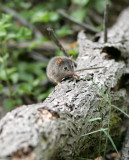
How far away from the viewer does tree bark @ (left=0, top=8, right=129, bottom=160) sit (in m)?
1.95

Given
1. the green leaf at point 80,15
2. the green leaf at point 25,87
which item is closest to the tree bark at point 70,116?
the green leaf at point 25,87

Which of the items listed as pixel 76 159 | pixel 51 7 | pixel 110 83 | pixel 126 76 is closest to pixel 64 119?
pixel 76 159

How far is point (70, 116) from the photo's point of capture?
2510 millimetres

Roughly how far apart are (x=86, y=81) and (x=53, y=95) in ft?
2.09

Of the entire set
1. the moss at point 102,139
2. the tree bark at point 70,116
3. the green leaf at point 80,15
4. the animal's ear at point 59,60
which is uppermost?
the green leaf at point 80,15

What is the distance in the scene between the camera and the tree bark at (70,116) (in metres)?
1.95

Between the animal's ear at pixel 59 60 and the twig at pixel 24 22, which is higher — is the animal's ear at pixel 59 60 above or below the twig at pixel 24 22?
below

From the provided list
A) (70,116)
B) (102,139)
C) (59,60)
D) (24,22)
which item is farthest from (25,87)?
(24,22)

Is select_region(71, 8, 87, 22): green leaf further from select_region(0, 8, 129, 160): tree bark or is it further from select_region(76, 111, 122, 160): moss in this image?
select_region(76, 111, 122, 160): moss

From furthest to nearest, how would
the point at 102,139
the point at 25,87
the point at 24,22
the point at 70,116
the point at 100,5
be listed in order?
the point at 24,22 < the point at 100,5 < the point at 25,87 < the point at 102,139 < the point at 70,116

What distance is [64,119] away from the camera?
93.7 inches

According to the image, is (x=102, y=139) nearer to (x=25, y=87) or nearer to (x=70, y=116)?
(x=70, y=116)

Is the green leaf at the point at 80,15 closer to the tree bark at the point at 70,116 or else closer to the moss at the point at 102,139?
the tree bark at the point at 70,116

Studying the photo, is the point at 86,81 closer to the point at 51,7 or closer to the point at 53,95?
the point at 53,95
